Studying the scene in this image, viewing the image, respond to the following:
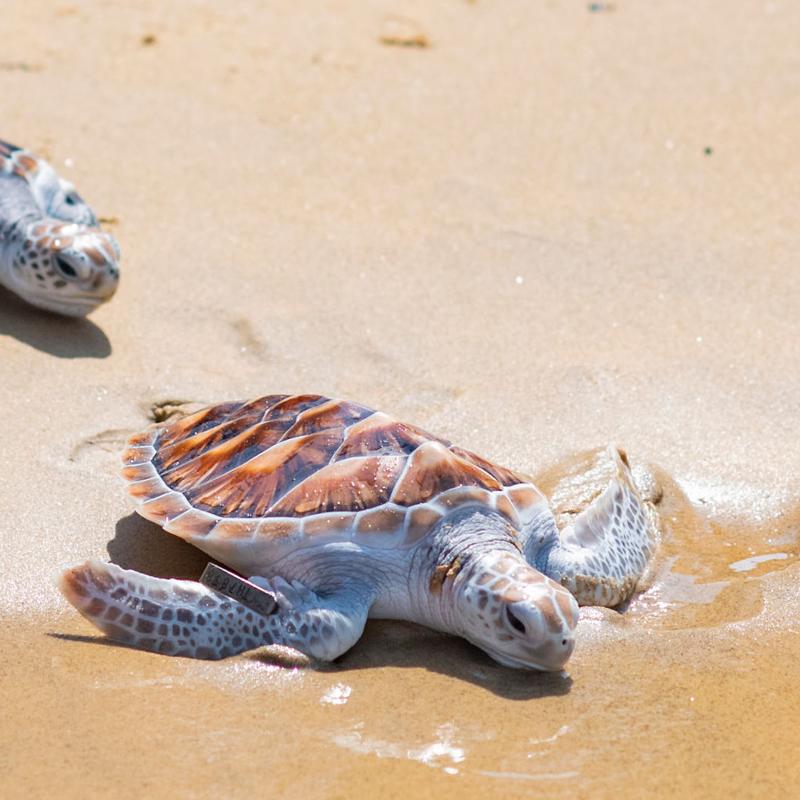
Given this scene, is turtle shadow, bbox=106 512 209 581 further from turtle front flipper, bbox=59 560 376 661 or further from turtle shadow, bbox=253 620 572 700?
turtle shadow, bbox=253 620 572 700

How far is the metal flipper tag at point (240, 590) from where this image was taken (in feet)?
10.8

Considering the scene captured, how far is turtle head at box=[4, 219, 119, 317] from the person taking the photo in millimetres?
4934

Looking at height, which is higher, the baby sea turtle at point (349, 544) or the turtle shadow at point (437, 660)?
the baby sea turtle at point (349, 544)

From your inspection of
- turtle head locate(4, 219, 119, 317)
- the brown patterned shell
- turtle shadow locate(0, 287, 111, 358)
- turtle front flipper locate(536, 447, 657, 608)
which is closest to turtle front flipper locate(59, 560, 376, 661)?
the brown patterned shell

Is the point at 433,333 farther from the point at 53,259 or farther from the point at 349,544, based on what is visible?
the point at 349,544

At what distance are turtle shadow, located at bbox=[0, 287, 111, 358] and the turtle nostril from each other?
226 cm

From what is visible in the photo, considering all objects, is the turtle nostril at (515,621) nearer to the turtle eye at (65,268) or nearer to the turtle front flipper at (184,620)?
the turtle front flipper at (184,620)

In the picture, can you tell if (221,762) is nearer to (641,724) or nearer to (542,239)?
(641,724)

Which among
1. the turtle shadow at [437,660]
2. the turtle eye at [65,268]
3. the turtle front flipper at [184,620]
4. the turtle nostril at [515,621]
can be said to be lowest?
the turtle shadow at [437,660]

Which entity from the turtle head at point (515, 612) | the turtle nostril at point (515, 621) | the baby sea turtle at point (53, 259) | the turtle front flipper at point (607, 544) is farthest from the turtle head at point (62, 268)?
the turtle nostril at point (515, 621)

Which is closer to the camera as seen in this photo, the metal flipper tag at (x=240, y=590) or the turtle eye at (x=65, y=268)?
the metal flipper tag at (x=240, y=590)

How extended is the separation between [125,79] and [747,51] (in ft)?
12.1

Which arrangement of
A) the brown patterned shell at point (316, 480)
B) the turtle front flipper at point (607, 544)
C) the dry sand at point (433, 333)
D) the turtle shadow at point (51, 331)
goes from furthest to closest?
the turtle shadow at point (51, 331), the turtle front flipper at point (607, 544), the brown patterned shell at point (316, 480), the dry sand at point (433, 333)

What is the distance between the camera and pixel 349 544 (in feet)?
11.1
